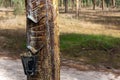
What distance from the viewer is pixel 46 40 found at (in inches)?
176

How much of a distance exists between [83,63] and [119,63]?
1.78 m

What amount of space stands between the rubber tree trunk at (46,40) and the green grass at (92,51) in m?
9.61

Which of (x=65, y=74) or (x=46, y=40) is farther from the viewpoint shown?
(x=65, y=74)

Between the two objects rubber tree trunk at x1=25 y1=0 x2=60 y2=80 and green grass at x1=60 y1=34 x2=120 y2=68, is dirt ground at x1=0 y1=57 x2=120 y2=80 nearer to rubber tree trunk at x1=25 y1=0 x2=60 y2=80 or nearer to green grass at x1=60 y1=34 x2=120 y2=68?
green grass at x1=60 y1=34 x2=120 y2=68

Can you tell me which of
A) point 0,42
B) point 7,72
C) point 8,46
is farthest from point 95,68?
point 0,42

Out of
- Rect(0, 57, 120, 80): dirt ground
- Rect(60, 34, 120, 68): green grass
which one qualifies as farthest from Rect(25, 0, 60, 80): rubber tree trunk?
Rect(60, 34, 120, 68): green grass

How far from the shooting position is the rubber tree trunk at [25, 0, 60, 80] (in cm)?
443

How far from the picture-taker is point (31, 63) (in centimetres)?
441

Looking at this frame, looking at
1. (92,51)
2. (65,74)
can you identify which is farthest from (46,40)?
(92,51)

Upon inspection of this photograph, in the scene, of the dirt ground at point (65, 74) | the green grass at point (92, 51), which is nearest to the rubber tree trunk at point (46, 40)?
the dirt ground at point (65, 74)

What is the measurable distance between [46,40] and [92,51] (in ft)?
42.9

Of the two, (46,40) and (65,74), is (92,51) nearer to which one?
(65,74)

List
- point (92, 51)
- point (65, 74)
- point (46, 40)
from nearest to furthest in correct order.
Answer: point (46, 40)
point (65, 74)
point (92, 51)

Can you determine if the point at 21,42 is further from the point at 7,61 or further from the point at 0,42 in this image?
the point at 7,61
